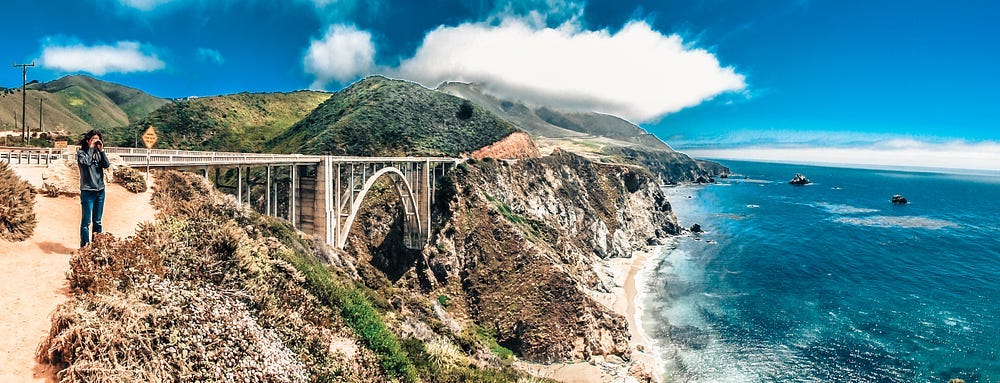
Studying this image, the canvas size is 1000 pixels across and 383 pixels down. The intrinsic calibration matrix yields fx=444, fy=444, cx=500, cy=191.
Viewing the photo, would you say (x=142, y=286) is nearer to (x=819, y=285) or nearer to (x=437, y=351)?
(x=437, y=351)

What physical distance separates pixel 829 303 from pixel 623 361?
29147 millimetres

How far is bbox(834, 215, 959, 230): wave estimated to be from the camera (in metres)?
93.1

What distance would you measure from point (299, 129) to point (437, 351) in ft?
265

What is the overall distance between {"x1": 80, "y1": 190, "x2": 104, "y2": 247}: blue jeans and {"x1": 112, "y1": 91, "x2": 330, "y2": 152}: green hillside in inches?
2974

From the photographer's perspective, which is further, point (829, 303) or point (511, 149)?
point (511, 149)

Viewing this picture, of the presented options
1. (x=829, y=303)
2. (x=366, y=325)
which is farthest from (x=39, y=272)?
(x=829, y=303)

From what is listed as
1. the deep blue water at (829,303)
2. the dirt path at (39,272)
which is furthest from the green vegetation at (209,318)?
the deep blue water at (829,303)

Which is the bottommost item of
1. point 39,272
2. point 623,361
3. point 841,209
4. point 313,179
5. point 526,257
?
point 623,361

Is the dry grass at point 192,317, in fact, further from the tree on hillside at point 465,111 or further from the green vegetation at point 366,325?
the tree on hillside at point 465,111

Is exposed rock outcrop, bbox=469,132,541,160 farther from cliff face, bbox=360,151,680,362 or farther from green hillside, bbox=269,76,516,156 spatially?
cliff face, bbox=360,151,680,362

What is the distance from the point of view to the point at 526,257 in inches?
1811

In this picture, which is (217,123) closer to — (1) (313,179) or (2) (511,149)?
(2) (511,149)

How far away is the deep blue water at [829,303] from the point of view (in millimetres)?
36250

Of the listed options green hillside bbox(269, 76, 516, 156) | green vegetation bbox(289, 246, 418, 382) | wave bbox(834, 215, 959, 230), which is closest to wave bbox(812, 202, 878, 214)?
wave bbox(834, 215, 959, 230)
